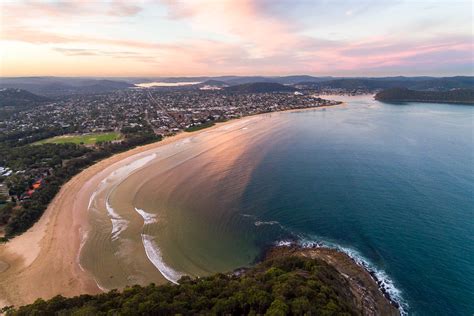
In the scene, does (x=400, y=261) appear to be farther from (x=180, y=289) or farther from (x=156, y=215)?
(x=156, y=215)

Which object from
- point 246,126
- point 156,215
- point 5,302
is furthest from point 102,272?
point 246,126

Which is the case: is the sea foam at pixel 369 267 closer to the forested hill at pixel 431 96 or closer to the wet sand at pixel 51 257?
the wet sand at pixel 51 257

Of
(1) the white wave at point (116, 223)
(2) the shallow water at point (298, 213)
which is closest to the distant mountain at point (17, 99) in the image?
(2) the shallow water at point (298, 213)

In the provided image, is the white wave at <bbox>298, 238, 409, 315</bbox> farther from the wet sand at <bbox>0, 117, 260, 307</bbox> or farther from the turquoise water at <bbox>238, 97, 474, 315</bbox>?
the wet sand at <bbox>0, 117, 260, 307</bbox>

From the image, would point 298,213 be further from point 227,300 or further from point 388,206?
point 227,300

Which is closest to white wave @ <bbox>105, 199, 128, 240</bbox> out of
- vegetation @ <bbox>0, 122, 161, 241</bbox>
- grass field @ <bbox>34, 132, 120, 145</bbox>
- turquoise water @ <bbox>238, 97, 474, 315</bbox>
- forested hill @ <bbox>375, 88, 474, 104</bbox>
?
vegetation @ <bbox>0, 122, 161, 241</bbox>

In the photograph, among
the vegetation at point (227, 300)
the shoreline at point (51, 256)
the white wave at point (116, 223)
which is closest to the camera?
the vegetation at point (227, 300)

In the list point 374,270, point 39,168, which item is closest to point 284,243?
point 374,270
